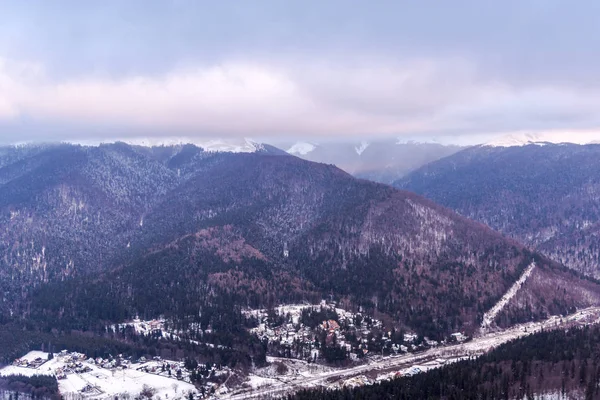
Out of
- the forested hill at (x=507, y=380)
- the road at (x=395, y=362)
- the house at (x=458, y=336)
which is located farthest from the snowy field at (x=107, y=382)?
the house at (x=458, y=336)

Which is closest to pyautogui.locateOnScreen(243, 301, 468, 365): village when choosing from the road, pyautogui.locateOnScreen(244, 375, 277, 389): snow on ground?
the road

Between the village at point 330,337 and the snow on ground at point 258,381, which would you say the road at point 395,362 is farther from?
the village at point 330,337

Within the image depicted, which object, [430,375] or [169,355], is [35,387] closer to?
[169,355]

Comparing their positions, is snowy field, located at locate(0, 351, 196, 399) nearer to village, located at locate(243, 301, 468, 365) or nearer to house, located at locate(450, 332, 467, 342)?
village, located at locate(243, 301, 468, 365)

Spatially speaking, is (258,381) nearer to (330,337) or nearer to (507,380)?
(330,337)

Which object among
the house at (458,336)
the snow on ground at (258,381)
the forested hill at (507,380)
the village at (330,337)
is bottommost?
the snow on ground at (258,381)

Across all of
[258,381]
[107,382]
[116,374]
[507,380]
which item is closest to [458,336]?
[507,380]

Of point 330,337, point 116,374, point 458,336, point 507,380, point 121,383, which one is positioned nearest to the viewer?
point 507,380

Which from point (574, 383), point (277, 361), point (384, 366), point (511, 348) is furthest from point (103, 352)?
point (574, 383)
